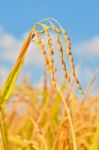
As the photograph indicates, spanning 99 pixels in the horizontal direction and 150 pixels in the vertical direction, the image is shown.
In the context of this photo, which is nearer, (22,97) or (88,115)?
(22,97)

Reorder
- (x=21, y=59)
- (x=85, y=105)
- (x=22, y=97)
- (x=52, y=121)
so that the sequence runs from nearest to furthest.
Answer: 1. (x=21, y=59)
2. (x=22, y=97)
3. (x=52, y=121)
4. (x=85, y=105)

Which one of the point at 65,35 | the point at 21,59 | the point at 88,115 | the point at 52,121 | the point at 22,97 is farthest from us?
the point at 88,115

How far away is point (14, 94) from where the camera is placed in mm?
1925

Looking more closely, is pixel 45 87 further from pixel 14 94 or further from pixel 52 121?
pixel 14 94

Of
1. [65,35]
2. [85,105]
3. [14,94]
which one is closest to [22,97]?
[14,94]

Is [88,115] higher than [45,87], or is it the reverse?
[45,87]

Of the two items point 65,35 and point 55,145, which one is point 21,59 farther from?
point 55,145

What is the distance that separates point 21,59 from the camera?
97 centimetres

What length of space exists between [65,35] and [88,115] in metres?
1.69

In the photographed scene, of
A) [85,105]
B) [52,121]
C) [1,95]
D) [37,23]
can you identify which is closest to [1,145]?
[1,95]

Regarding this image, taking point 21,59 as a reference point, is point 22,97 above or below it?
above

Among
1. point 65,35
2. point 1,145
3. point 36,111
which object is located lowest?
point 1,145

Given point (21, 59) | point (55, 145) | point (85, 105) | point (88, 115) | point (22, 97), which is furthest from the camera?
point (88, 115)

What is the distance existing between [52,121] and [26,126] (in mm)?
458
